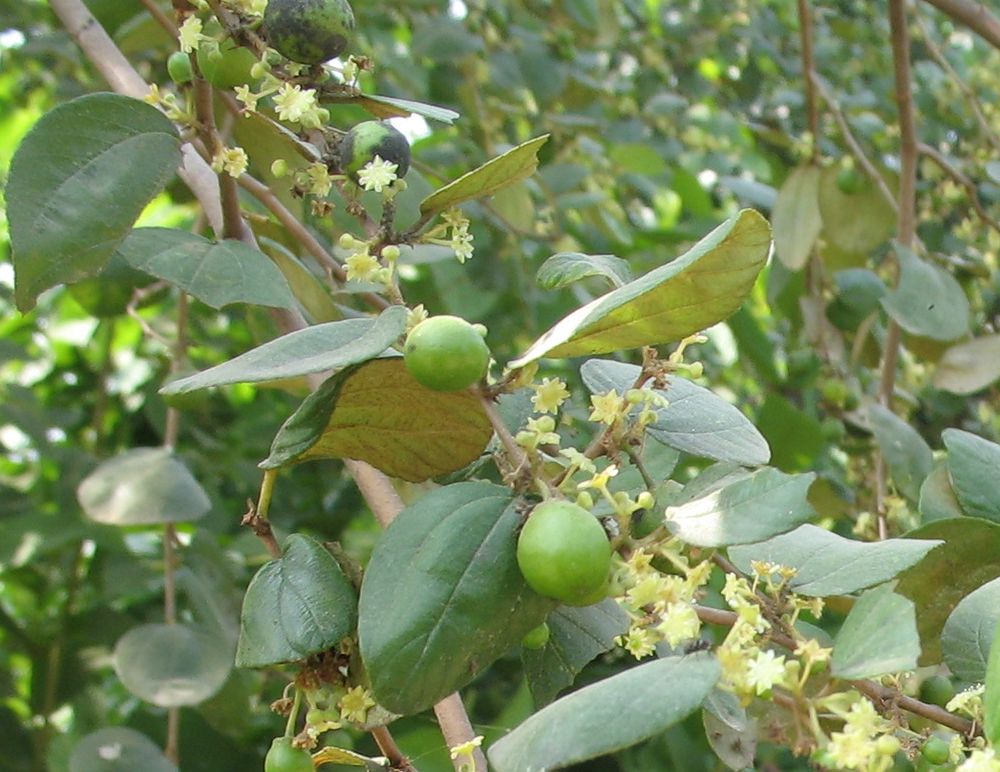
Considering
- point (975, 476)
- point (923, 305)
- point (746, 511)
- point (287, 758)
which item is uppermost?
point (746, 511)

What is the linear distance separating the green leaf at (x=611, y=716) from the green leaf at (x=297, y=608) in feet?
0.42

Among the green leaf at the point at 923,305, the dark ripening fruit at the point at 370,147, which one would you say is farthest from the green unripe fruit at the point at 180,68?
the green leaf at the point at 923,305

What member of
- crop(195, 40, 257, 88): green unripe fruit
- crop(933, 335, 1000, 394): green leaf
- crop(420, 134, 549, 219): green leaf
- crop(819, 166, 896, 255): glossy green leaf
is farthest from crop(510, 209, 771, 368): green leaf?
crop(819, 166, 896, 255): glossy green leaf

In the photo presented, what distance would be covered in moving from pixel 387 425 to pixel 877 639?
29 cm

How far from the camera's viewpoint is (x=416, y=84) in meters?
2.38

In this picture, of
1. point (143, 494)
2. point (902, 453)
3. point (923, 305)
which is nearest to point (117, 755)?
point (143, 494)

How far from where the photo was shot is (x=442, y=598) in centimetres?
56

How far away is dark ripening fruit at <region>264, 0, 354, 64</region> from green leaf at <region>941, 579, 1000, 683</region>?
517 mm

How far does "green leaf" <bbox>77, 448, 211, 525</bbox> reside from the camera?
4.22 ft

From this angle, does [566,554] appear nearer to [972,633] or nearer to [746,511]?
[746,511]

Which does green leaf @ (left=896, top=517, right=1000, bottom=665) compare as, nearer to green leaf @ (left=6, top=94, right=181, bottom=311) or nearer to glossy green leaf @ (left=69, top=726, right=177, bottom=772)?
green leaf @ (left=6, top=94, right=181, bottom=311)

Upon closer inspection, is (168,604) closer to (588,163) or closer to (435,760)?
(435,760)

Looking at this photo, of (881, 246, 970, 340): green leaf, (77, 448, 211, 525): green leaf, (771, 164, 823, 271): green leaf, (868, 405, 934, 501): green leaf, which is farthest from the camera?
(771, 164, 823, 271): green leaf

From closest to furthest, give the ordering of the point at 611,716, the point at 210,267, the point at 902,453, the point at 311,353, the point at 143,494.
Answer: the point at 611,716 → the point at 311,353 → the point at 210,267 → the point at 902,453 → the point at 143,494
